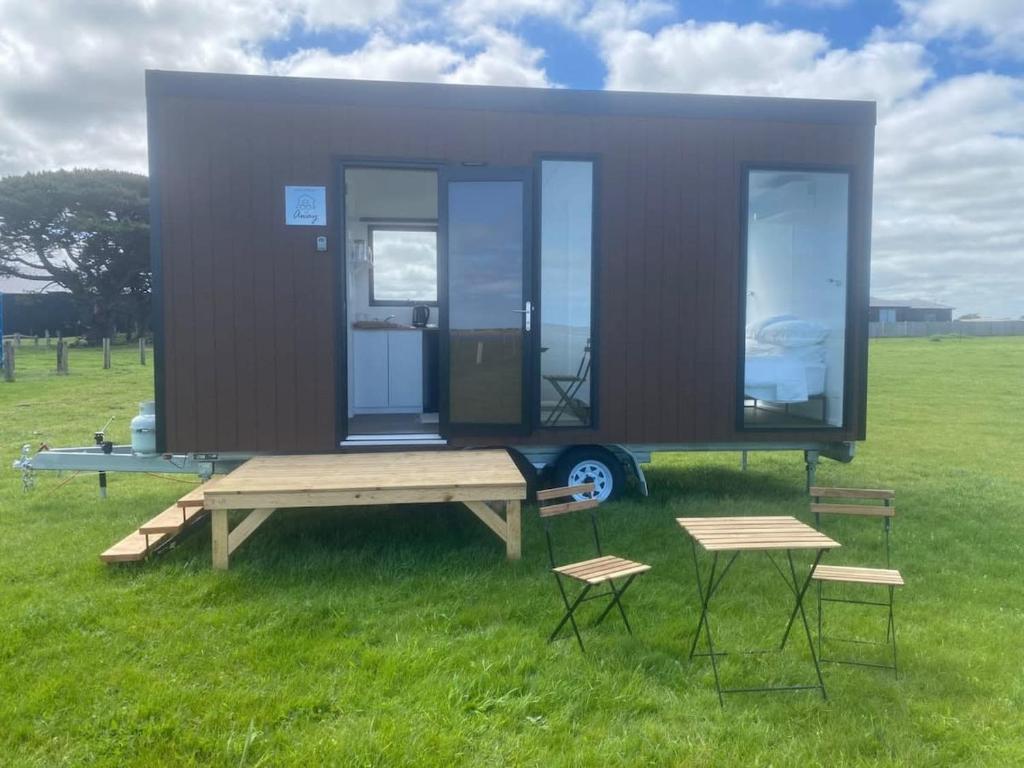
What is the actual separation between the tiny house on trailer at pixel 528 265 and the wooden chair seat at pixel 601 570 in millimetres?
1943

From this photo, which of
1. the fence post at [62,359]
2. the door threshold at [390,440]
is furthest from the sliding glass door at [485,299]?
the fence post at [62,359]

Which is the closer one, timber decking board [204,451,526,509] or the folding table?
the folding table

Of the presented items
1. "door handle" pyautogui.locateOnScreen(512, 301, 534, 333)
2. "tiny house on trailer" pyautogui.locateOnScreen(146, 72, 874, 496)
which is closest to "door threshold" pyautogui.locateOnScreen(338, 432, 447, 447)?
"tiny house on trailer" pyautogui.locateOnScreen(146, 72, 874, 496)

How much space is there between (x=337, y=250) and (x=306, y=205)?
1.06 feet

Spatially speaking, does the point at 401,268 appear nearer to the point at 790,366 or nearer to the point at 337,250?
the point at 337,250

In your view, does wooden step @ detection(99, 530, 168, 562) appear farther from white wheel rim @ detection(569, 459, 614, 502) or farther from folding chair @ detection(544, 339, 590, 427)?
white wheel rim @ detection(569, 459, 614, 502)

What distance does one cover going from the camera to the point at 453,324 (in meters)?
4.96

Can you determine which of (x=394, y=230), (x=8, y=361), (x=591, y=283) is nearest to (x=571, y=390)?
(x=591, y=283)

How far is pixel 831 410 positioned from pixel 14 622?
193 inches

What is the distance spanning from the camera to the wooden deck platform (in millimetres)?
3805

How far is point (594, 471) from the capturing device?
5.25m

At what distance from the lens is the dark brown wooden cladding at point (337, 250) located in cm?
471

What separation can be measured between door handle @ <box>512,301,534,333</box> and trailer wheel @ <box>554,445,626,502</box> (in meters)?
0.87

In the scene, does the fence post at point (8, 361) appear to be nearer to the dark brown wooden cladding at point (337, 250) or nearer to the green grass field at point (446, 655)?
the green grass field at point (446, 655)
